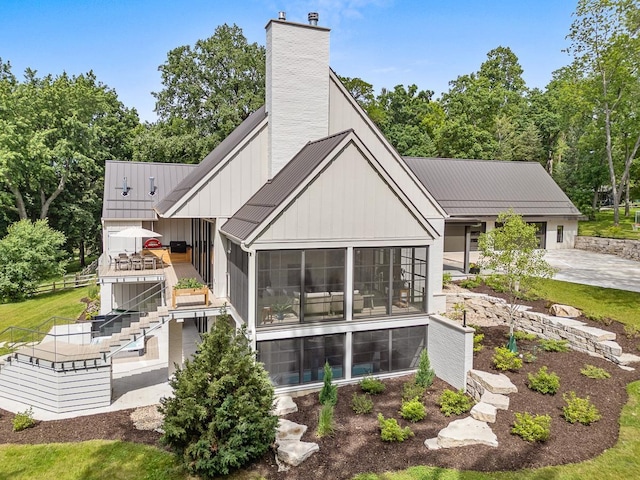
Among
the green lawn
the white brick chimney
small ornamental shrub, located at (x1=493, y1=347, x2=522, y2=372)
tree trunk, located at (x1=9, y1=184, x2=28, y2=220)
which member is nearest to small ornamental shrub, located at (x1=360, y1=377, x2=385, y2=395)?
small ornamental shrub, located at (x1=493, y1=347, x2=522, y2=372)

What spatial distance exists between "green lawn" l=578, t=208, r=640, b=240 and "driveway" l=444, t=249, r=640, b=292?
2156mm

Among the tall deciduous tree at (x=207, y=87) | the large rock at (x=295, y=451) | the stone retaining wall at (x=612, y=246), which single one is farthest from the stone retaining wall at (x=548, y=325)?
the tall deciduous tree at (x=207, y=87)

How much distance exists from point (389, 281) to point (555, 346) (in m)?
5.25

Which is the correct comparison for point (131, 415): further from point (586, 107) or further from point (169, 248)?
point (586, 107)

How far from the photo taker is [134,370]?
48.9ft

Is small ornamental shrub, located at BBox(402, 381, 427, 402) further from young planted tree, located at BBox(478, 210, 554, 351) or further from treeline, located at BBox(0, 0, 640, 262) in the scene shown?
treeline, located at BBox(0, 0, 640, 262)

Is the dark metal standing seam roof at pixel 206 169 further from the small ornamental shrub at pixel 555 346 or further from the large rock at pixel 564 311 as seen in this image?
the large rock at pixel 564 311

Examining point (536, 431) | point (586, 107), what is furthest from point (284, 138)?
point (586, 107)

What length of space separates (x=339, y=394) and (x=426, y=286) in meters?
3.91

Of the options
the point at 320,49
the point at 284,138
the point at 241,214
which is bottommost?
the point at 241,214

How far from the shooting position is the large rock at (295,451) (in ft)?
28.0

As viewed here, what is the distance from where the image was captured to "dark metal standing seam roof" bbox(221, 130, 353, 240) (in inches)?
440

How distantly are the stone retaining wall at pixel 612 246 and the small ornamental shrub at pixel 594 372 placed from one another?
15.8 m

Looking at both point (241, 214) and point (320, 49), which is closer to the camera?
point (241, 214)
